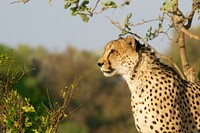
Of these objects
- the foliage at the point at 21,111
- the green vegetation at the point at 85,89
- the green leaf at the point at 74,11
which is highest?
the green leaf at the point at 74,11

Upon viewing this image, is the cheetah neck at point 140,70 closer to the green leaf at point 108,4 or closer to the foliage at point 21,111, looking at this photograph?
the green leaf at point 108,4

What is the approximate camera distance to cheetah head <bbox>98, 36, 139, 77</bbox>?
811cm

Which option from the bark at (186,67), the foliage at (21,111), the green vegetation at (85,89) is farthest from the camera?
the green vegetation at (85,89)

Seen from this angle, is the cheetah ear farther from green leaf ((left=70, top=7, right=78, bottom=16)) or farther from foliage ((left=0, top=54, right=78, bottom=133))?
foliage ((left=0, top=54, right=78, bottom=133))

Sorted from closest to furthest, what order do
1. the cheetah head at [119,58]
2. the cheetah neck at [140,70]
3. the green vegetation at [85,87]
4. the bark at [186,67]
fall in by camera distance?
the cheetah head at [119,58], the cheetah neck at [140,70], the bark at [186,67], the green vegetation at [85,87]

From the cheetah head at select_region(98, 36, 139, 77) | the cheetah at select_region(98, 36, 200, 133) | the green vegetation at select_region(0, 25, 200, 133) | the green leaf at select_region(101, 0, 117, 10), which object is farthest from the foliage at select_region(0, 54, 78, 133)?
the green vegetation at select_region(0, 25, 200, 133)

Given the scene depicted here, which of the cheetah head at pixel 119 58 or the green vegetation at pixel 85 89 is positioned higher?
the cheetah head at pixel 119 58

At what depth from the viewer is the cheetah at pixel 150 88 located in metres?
8.15

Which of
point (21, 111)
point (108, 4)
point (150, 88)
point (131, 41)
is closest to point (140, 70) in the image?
point (150, 88)

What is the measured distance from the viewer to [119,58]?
8.18 metres

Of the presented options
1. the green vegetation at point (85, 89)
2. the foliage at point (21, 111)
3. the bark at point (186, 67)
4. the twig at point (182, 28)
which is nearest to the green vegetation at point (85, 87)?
the green vegetation at point (85, 89)

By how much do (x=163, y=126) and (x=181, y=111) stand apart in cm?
29

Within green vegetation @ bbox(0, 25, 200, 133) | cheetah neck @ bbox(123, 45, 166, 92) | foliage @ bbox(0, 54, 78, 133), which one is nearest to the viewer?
→ foliage @ bbox(0, 54, 78, 133)

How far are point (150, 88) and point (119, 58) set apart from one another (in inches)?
18.2
